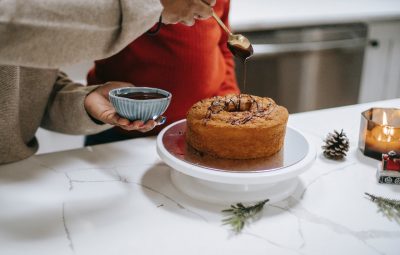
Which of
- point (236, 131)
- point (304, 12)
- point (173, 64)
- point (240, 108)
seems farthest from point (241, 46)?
point (304, 12)

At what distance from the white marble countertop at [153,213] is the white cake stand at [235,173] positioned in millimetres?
26

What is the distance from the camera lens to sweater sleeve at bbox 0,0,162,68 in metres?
0.69

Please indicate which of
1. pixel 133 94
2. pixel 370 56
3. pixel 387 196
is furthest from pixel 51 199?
pixel 370 56

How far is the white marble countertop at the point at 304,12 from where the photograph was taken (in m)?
2.27

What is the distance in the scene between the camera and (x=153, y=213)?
0.86m

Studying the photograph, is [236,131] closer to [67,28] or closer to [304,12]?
[67,28]

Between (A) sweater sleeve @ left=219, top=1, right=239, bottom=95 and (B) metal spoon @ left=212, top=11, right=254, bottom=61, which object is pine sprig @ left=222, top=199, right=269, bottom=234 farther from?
(A) sweater sleeve @ left=219, top=1, right=239, bottom=95

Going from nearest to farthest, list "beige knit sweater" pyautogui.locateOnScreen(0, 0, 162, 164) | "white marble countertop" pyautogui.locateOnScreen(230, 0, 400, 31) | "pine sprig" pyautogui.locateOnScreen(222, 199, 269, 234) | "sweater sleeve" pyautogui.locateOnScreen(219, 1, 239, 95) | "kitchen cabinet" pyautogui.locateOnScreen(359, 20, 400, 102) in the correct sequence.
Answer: "beige knit sweater" pyautogui.locateOnScreen(0, 0, 162, 164)
"pine sprig" pyautogui.locateOnScreen(222, 199, 269, 234)
"sweater sleeve" pyautogui.locateOnScreen(219, 1, 239, 95)
"white marble countertop" pyautogui.locateOnScreen(230, 0, 400, 31)
"kitchen cabinet" pyautogui.locateOnScreen(359, 20, 400, 102)

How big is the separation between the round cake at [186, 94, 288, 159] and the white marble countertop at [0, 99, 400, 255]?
0.36ft

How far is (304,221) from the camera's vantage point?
83cm

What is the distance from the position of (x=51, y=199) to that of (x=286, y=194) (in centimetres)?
46

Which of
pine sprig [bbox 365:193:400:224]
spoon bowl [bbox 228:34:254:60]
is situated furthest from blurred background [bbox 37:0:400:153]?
pine sprig [bbox 365:193:400:224]

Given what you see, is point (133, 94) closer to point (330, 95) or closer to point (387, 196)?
point (387, 196)

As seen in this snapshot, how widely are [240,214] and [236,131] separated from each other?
16 cm
